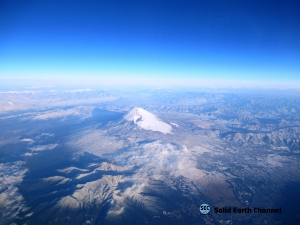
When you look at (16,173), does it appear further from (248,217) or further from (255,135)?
(255,135)

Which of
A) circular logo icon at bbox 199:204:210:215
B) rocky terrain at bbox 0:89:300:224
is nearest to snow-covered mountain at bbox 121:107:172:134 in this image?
rocky terrain at bbox 0:89:300:224

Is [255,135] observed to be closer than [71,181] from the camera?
No

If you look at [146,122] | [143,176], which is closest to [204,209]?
[143,176]

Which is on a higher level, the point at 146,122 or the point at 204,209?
the point at 146,122

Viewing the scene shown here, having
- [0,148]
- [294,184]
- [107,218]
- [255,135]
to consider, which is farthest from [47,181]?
[255,135]

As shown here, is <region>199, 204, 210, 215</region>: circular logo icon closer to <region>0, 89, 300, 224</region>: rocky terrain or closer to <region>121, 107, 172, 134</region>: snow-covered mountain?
<region>0, 89, 300, 224</region>: rocky terrain

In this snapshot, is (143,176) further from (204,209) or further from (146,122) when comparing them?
(146,122)

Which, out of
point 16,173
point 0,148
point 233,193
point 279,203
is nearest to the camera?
point 279,203

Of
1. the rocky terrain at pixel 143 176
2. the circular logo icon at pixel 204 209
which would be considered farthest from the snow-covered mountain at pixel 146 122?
the circular logo icon at pixel 204 209

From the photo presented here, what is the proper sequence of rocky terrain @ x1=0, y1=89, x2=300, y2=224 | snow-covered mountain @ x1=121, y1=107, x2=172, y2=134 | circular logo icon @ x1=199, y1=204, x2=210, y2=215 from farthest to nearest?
1. snow-covered mountain @ x1=121, y1=107, x2=172, y2=134
2. circular logo icon @ x1=199, y1=204, x2=210, y2=215
3. rocky terrain @ x1=0, y1=89, x2=300, y2=224
